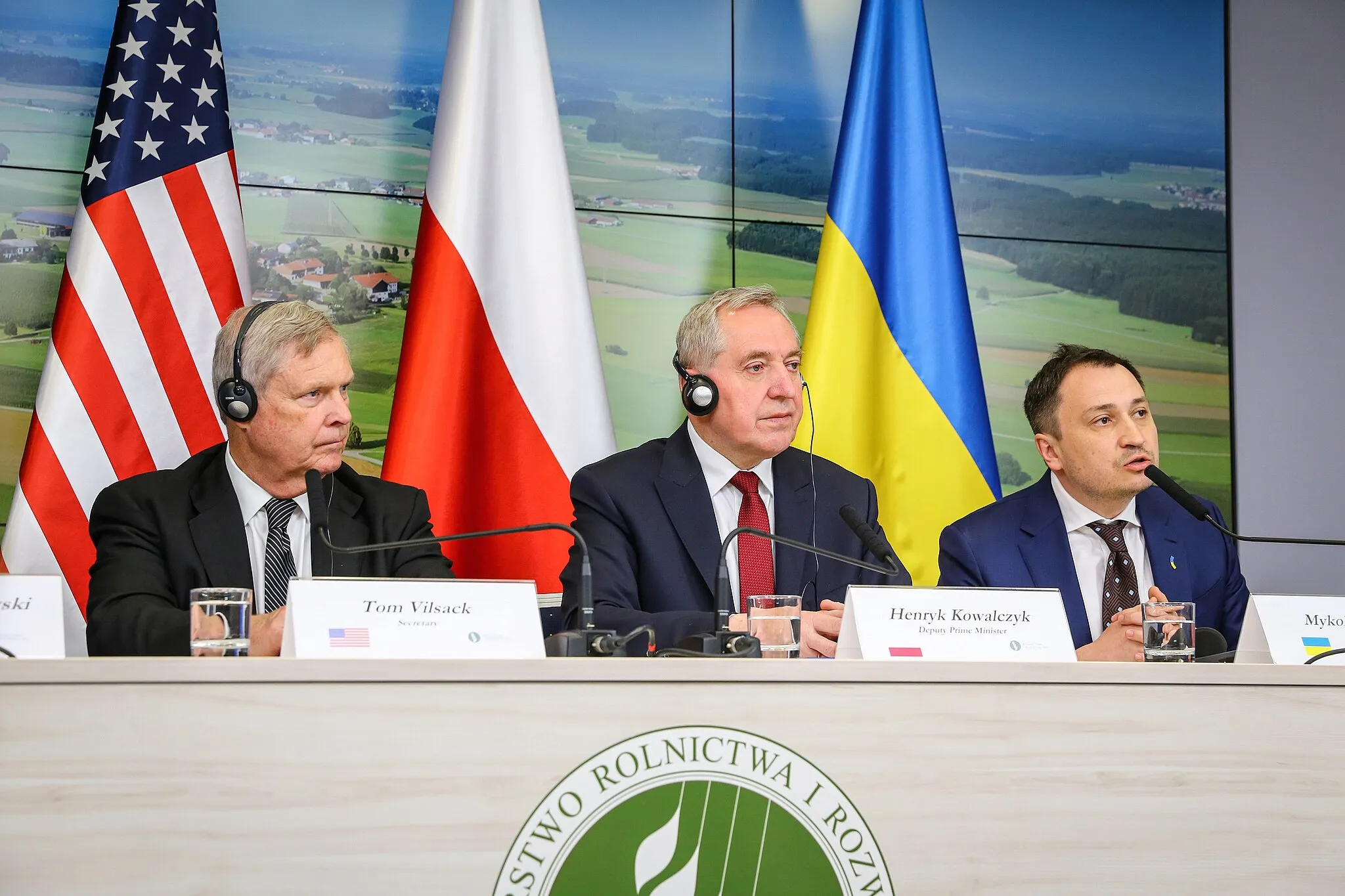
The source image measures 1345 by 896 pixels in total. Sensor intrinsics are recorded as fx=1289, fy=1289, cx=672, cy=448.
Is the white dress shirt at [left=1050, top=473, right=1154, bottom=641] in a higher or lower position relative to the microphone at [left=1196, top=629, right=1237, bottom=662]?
A: higher

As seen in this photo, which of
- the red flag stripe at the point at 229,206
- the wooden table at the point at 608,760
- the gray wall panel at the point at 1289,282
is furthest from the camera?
the gray wall panel at the point at 1289,282

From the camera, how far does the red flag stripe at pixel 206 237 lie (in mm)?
3014

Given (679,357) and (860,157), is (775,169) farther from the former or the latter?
(679,357)

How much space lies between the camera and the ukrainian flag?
10.7 ft

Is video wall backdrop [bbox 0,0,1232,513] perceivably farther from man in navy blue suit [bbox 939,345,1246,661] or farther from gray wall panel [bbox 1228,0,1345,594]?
man in navy blue suit [bbox 939,345,1246,661]

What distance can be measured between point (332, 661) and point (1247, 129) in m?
3.60

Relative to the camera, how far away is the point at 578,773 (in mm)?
1437

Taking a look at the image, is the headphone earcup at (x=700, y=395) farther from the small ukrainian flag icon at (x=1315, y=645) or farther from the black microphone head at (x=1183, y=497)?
the small ukrainian flag icon at (x=1315, y=645)

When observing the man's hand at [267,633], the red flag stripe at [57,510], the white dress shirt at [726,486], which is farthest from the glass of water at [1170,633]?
the red flag stripe at [57,510]

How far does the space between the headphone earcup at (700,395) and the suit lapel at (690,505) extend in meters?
0.10

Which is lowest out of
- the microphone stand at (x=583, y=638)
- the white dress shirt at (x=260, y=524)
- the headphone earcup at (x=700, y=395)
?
the microphone stand at (x=583, y=638)

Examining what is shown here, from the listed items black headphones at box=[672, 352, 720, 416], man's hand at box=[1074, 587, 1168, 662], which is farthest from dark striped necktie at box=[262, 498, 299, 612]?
man's hand at box=[1074, 587, 1168, 662]

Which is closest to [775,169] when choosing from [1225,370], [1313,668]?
[1225,370]

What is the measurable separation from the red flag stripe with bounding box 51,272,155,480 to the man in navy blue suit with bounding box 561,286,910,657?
103cm
